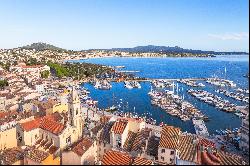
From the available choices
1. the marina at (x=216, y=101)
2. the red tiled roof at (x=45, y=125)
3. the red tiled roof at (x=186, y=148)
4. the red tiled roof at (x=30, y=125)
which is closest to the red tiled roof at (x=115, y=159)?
the red tiled roof at (x=186, y=148)

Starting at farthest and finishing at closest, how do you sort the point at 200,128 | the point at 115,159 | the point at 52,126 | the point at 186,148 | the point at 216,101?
1. the point at 216,101
2. the point at 200,128
3. the point at 52,126
4. the point at 186,148
5. the point at 115,159

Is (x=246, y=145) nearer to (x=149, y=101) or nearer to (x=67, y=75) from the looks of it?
(x=149, y=101)

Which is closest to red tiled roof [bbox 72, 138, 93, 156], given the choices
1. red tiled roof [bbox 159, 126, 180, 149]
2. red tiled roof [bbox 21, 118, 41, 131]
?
red tiled roof [bbox 159, 126, 180, 149]

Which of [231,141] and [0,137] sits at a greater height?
[0,137]

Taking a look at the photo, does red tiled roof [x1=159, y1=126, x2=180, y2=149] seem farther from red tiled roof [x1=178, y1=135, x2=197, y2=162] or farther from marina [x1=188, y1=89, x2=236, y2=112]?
marina [x1=188, y1=89, x2=236, y2=112]

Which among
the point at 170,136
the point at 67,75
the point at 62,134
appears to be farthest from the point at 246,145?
the point at 67,75

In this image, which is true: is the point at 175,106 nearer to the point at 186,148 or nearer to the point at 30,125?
the point at 186,148

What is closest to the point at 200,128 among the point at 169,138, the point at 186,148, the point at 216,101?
the point at 169,138
